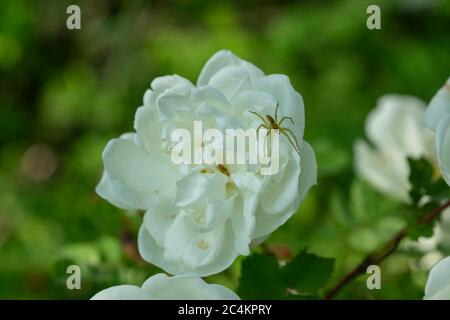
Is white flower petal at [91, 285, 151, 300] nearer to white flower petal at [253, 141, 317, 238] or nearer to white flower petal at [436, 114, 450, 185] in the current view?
white flower petal at [253, 141, 317, 238]

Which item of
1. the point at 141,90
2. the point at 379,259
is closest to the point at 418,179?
the point at 379,259

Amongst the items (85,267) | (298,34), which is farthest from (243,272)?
(298,34)

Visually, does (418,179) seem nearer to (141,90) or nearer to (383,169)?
(383,169)

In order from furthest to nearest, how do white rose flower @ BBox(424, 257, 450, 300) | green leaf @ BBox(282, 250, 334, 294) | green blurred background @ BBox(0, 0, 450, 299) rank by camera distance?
green blurred background @ BBox(0, 0, 450, 299) < green leaf @ BBox(282, 250, 334, 294) < white rose flower @ BBox(424, 257, 450, 300)

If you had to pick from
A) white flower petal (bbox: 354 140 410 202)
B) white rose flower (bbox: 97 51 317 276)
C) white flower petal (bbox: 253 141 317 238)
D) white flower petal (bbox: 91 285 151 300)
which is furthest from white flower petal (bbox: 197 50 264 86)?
white flower petal (bbox: 354 140 410 202)

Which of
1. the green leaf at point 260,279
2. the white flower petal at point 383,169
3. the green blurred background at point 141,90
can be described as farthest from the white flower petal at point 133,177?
the white flower petal at point 383,169

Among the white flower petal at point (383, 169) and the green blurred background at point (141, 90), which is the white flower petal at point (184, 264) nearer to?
the green blurred background at point (141, 90)
